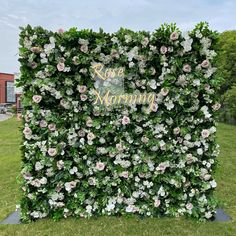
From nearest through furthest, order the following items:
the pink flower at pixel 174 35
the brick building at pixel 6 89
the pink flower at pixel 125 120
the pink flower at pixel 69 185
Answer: the pink flower at pixel 174 35 → the pink flower at pixel 125 120 → the pink flower at pixel 69 185 → the brick building at pixel 6 89

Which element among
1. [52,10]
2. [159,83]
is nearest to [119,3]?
[52,10]

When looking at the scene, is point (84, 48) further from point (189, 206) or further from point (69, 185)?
point (189, 206)

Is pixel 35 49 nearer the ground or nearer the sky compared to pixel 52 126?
nearer the sky

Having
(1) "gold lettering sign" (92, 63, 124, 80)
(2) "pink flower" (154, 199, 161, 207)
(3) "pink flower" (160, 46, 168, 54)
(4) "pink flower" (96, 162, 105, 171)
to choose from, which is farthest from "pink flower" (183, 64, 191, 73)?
(2) "pink flower" (154, 199, 161, 207)

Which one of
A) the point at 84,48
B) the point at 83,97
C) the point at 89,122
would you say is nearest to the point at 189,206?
the point at 89,122

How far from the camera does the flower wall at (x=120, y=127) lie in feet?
11.4

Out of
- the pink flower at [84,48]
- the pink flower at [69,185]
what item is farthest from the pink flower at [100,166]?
the pink flower at [84,48]

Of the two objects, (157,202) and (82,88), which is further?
Answer: (157,202)

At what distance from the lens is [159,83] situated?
139 inches

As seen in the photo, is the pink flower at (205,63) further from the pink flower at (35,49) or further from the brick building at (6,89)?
the brick building at (6,89)

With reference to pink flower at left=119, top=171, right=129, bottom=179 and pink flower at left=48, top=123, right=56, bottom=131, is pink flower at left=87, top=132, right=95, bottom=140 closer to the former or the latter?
pink flower at left=48, top=123, right=56, bottom=131

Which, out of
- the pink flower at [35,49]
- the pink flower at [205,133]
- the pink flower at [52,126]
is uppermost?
the pink flower at [35,49]

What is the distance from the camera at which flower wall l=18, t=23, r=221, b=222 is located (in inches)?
137

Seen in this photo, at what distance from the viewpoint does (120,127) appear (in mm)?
3600
